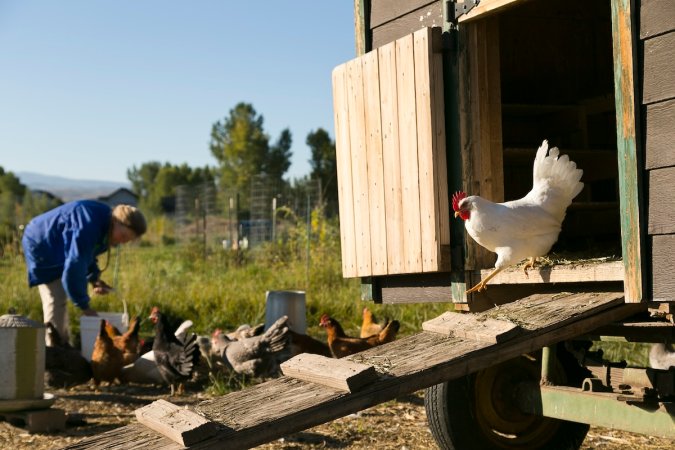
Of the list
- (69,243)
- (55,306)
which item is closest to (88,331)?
(55,306)

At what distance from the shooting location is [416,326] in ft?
33.0

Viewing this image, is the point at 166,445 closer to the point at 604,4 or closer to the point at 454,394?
the point at 454,394

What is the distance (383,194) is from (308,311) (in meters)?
6.28

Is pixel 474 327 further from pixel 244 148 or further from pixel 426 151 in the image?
pixel 244 148

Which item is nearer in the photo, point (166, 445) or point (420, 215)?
point (166, 445)

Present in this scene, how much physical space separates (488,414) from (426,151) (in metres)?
1.39


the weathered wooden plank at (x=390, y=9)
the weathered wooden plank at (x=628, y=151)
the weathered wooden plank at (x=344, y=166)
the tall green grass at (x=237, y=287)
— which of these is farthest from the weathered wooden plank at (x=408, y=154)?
the tall green grass at (x=237, y=287)

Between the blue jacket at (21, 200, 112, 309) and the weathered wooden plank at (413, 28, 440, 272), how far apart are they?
3987mm

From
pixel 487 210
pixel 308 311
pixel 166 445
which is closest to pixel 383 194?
pixel 487 210

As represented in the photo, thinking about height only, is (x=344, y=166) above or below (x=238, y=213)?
below

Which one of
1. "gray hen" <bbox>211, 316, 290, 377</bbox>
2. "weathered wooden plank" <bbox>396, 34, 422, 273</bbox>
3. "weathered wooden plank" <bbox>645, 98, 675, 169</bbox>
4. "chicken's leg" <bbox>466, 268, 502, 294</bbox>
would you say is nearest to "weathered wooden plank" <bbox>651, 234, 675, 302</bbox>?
"weathered wooden plank" <bbox>645, 98, 675, 169</bbox>

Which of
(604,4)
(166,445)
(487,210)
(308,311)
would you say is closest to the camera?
(166,445)

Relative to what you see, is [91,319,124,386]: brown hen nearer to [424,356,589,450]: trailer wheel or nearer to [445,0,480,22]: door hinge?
[424,356,589,450]: trailer wheel

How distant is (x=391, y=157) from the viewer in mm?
4973
